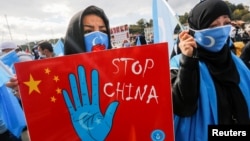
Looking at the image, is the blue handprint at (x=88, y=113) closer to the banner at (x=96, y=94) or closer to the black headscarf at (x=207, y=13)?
the banner at (x=96, y=94)

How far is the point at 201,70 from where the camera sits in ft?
5.88

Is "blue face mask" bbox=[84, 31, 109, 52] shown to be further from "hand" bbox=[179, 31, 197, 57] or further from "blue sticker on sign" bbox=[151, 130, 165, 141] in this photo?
"blue sticker on sign" bbox=[151, 130, 165, 141]

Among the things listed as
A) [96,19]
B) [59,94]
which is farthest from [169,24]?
[59,94]

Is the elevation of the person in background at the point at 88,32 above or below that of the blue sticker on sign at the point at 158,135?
above

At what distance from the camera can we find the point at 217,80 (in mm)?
1813

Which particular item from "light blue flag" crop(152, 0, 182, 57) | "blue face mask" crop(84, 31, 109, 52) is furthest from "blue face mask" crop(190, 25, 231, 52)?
"blue face mask" crop(84, 31, 109, 52)

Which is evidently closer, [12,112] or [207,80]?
[207,80]

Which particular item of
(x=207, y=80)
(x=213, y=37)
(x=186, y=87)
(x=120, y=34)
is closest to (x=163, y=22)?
(x=213, y=37)

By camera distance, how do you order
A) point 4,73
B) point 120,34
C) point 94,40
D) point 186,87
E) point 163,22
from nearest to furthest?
point 186,87 → point 94,40 → point 4,73 → point 163,22 → point 120,34

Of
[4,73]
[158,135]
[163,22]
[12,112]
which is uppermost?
[163,22]

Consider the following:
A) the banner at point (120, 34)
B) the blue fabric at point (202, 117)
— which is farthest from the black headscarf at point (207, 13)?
the banner at point (120, 34)

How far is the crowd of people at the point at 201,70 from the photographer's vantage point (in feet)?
5.42

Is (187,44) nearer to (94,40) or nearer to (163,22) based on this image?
(94,40)

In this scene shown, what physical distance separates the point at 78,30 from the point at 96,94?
0.66m
